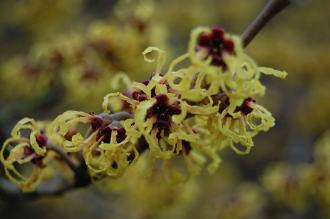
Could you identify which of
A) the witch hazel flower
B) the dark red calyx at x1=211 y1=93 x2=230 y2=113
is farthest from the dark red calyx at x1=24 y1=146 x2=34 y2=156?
the dark red calyx at x1=211 y1=93 x2=230 y2=113

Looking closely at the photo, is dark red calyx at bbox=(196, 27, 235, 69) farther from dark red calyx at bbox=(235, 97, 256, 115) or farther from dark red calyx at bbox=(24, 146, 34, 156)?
dark red calyx at bbox=(24, 146, 34, 156)

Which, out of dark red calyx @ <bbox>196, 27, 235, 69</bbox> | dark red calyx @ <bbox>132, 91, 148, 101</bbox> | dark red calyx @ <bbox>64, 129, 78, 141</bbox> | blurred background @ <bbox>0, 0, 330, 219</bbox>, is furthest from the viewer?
blurred background @ <bbox>0, 0, 330, 219</bbox>

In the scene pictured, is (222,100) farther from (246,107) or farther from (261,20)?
(261,20)

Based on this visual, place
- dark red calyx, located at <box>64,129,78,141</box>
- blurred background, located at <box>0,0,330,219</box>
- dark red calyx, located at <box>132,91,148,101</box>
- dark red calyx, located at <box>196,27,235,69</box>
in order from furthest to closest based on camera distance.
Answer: blurred background, located at <box>0,0,330,219</box> → dark red calyx, located at <box>64,129,78,141</box> → dark red calyx, located at <box>132,91,148,101</box> → dark red calyx, located at <box>196,27,235,69</box>

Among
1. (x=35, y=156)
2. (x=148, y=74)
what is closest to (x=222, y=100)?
(x=35, y=156)

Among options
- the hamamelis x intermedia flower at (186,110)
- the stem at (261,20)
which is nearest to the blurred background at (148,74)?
the stem at (261,20)

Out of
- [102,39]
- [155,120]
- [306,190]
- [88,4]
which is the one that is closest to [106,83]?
[102,39]
